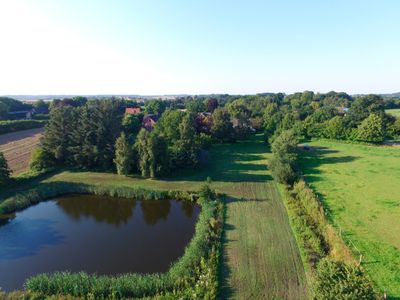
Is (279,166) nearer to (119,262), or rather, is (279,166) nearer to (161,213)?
(161,213)

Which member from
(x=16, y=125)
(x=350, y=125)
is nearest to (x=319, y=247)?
(x=350, y=125)

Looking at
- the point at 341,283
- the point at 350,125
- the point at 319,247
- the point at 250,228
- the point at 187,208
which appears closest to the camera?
the point at 341,283

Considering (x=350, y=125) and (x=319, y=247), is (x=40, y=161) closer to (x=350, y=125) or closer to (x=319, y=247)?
(x=319, y=247)

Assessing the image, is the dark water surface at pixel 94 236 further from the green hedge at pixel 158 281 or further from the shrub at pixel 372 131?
the shrub at pixel 372 131

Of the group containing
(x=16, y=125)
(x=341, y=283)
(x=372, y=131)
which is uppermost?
(x=16, y=125)

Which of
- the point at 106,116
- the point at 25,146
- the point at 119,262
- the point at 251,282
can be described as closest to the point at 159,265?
the point at 119,262

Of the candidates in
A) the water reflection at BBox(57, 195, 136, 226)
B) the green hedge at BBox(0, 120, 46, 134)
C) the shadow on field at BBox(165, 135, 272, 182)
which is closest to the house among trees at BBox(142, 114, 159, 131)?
the shadow on field at BBox(165, 135, 272, 182)
